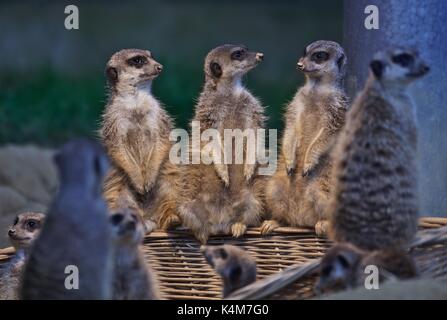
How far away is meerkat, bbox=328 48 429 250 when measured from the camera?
3252mm

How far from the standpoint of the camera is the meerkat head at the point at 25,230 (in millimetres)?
3873

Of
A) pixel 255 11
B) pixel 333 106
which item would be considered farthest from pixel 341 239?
pixel 255 11

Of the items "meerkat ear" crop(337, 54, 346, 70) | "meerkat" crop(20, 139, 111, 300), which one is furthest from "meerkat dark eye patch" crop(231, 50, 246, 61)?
"meerkat" crop(20, 139, 111, 300)

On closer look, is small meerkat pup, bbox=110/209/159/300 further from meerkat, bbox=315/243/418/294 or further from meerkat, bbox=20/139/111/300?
meerkat, bbox=315/243/418/294

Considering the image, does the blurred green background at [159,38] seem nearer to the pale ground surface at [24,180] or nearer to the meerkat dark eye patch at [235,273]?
the pale ground surface at [24,180]

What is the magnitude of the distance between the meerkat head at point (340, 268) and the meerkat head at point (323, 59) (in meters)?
1.29

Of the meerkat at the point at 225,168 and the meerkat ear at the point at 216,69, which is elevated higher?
the meerkat ear at the point at 216,69

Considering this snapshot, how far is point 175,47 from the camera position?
1044cm

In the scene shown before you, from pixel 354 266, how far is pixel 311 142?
131 centimetres

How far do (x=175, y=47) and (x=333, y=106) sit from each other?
6328 mm

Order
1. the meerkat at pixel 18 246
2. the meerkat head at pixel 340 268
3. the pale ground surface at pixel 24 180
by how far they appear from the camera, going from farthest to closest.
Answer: the pale ground surface at pixel 24 180 < the meerkat at pixel 18 246 < the meerkat head at pixel 340 268

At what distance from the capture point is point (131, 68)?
173 inches

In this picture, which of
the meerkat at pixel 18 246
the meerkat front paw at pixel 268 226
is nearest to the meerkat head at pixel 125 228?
the meerkat at pixel 18 246
